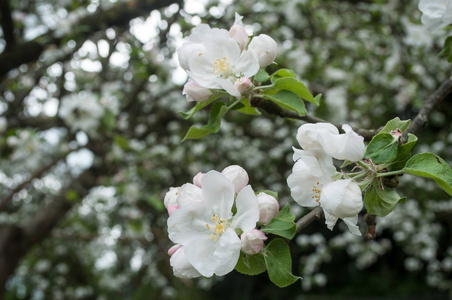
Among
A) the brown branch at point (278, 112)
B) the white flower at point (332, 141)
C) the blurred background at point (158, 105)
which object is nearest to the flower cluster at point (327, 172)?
the white flower at point (332, 141)

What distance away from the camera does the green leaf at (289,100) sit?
2.79 feet

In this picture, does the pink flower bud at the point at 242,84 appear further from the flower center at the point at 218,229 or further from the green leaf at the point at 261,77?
the flower center at the point at 218,229

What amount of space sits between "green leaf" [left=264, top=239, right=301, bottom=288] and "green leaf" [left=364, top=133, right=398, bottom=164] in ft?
0.65

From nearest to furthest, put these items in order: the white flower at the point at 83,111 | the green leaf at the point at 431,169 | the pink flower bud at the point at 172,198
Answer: the green leaf at the point at 431,169 < the pink flower bud at the point at 172,198 < the white flower at the point at 83,111

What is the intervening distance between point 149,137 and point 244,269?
3.58m

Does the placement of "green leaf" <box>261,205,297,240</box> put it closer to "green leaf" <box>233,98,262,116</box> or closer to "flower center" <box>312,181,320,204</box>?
"flower center" <box>312,181,320,204</box>

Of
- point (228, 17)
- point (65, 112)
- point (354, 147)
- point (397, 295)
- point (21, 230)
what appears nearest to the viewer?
point (354, 147)

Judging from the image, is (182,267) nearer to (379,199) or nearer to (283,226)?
(283,226)

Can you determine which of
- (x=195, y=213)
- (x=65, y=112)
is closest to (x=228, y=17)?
(x=65, y=112)

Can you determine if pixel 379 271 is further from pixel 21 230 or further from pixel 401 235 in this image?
pixel 21 230

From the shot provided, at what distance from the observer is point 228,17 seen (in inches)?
116

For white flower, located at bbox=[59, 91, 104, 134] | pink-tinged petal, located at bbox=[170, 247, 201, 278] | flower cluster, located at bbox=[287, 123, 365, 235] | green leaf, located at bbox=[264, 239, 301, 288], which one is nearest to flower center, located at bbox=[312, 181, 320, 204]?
flower cluster, located at bbox=[287, 123, 365, 235]

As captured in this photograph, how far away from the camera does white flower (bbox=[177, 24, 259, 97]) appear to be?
2.81ft

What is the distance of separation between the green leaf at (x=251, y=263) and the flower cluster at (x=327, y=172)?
122 mm
